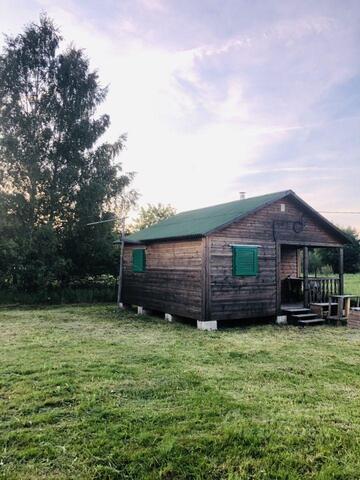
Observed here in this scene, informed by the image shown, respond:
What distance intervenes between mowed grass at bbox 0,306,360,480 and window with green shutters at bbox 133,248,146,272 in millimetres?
5583

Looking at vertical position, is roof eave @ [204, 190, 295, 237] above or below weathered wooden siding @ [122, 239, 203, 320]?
above

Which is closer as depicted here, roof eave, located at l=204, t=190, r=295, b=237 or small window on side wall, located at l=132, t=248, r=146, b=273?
roof eave, located at l=204, t=190, r=295, b=237

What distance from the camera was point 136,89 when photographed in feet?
48.8

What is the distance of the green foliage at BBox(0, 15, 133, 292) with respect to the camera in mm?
16656

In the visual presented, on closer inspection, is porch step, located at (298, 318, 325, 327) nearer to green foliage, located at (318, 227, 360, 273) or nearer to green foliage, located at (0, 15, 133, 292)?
green foliage, located at (0, 15, 133, 292)

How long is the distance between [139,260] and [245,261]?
14.8 feet

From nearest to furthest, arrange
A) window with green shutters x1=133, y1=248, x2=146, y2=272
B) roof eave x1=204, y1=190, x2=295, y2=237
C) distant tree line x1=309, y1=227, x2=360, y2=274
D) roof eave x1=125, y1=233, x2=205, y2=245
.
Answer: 1. roof eave x1=204, y1=190, x2=295, y2=237
2. roof eave x1=125, y1=233, x2=205, y2=245
3. window with green shutters x1=133, y1=248, x2=146, y2=272
4. distant tree line x1=309, y1=227, x2=360, y2=274

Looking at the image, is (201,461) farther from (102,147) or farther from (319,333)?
(102,147)

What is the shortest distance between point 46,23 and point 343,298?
19.7 metres

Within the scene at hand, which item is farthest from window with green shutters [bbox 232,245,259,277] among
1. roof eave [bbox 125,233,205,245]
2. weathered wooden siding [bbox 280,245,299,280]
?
weathered wooden siding [bbox 280,245,299,280]

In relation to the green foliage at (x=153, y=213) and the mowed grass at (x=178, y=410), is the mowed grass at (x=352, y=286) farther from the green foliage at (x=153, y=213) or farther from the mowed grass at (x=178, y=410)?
the green foliage at (x=153, y=213)

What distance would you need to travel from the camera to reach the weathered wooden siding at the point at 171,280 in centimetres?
1031

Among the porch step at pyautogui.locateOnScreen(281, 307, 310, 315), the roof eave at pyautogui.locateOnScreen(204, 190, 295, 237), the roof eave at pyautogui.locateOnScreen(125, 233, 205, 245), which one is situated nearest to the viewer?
the roof eave at pyautogui.locateOnScreen(204, 190, 295, 237)

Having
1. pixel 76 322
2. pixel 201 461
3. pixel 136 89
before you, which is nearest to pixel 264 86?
pixel 136 89
